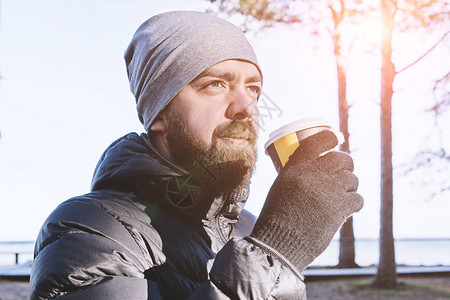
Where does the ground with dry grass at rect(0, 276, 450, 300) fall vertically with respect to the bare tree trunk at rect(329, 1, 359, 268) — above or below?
below

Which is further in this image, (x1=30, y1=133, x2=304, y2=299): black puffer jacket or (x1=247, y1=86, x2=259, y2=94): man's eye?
(x1=247, y1=86, x2=259, y2=94): man's eye

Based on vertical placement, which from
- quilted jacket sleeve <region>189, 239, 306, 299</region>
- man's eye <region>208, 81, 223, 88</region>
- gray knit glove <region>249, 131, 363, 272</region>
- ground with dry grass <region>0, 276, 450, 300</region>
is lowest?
ground with dry grass <region>0, 276, 450, 300</region>

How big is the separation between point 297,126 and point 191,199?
528 millimetres

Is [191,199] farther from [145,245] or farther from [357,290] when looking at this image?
[357,290]

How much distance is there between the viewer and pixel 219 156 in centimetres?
189

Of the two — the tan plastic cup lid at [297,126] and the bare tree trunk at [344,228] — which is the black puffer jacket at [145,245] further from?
the bare tree trunk at [344,228]

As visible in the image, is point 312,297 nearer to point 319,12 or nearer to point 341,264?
point 341,264

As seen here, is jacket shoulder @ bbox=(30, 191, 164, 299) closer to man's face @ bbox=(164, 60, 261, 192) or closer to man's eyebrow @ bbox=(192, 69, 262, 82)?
man's face @ bbox=(164, 60, 261, 192)

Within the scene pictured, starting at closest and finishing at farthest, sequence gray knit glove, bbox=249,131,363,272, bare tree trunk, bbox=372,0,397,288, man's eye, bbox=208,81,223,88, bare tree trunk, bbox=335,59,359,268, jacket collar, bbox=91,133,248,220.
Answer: gray knit glove, bbox=249,131,363,272 < jacket collar, bbox=91,133,248,220 < man's eye, bbox=208,81,223,88 < bare tree trunk, bbox=372,0,397,288 < bare tree trunk, bbox=335,59,359,268

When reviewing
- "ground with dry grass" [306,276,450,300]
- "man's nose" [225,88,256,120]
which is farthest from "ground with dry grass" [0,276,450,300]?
"man's nose" [225,88,256,120]

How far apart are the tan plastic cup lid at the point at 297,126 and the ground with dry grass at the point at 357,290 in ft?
24.5

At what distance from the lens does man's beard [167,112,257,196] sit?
6.22 ft

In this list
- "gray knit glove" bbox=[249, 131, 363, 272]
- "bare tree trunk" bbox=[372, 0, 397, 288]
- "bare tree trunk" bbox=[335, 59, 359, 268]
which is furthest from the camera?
"bare tree trunk" bbox=[335, 59, 359, 268]

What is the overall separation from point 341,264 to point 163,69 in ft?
35.5
